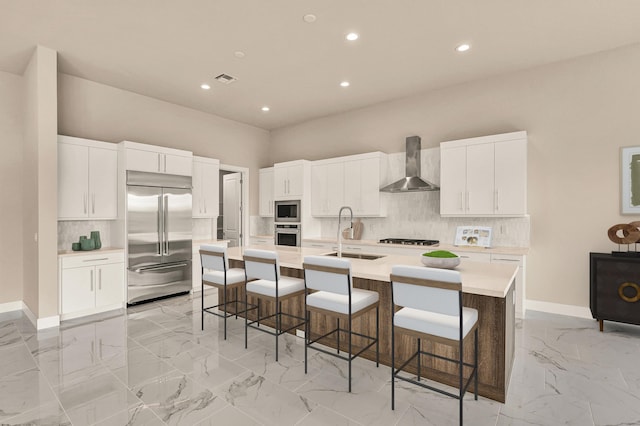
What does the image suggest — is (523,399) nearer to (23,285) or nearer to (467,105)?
(467,105)

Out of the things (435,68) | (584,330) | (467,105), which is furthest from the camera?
(467,105)

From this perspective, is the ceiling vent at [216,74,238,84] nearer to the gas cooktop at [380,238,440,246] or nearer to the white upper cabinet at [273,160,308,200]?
the white upper cabinet at [273,160,308,200]

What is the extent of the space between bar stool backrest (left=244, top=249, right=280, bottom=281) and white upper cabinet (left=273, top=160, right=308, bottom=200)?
3.08 m

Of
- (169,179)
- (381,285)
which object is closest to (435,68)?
(381,285)

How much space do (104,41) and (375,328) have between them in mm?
4132

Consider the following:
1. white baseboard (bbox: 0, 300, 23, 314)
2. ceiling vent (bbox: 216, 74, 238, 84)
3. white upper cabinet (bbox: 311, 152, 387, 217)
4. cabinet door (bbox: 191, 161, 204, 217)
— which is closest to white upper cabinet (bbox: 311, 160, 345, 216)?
white upper cabinet (bbox: 311, 152, 387, 217)

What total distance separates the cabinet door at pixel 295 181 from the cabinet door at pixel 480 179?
2890mm

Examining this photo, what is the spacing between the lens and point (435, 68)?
420 cm

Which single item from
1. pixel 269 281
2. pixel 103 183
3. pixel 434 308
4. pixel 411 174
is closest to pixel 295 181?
pixel 411 174

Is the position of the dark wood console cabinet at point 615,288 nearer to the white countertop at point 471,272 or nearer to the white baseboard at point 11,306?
the white countertop at point 471,272

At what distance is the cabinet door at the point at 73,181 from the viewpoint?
13.4ft

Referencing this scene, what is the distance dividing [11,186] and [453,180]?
598cm

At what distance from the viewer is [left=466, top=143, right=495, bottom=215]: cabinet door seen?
4234mm

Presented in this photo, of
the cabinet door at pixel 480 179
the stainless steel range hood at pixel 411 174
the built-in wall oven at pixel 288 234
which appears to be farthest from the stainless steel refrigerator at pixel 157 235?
the cabinet door at pixel 480 179
